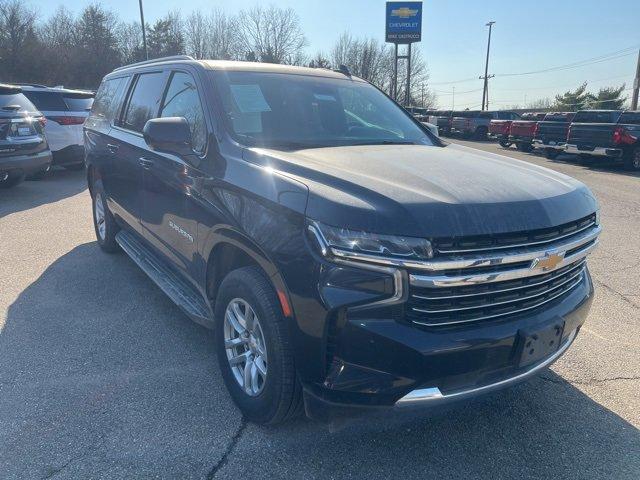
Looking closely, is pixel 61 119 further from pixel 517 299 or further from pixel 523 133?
pixel 523 133

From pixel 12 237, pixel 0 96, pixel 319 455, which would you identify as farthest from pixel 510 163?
pixel 0 96

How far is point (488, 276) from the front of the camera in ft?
7.22

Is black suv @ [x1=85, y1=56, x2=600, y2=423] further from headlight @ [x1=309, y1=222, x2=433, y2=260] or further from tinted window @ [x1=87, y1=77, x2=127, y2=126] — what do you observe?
tinted window @ [x1=87, y1=77, x2=127, y2=126]

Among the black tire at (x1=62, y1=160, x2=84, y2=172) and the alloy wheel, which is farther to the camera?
the black tire at (x1=62, y1=160, x2=84, y2=172)

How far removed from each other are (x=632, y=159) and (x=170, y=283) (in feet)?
51.8

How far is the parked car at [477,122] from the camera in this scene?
102ft

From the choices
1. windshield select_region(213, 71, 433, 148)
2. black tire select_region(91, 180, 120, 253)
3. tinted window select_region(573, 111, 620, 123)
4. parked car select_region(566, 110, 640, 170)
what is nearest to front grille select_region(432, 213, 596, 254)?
windshield select_region(213, 71, 433, 148)

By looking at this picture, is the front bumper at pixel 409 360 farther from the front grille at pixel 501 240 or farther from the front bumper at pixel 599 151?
the front bumper at pixel 599 151

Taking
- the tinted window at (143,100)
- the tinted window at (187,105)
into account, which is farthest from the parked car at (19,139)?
the tinted window at (187,105)

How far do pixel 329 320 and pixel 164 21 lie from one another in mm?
60980

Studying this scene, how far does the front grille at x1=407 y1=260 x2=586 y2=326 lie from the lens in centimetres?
215

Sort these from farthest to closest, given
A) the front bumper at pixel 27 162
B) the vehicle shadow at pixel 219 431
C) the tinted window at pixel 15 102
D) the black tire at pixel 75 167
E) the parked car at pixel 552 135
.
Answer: the parked car at pixel 552 135 < the black tire at pixel 75 167 < the tinted window at pixel 15 102 < the front bumper at pixel 27 162 < the vehicle shadow at pixel 219 431

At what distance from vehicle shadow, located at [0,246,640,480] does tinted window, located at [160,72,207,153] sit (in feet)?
4.98

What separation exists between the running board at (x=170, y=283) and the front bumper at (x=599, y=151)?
1492 cm
